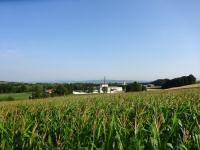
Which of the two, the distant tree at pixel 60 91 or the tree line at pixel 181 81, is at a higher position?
the tree line at pixel 181 81

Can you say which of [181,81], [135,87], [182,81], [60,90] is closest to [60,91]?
[60,90]

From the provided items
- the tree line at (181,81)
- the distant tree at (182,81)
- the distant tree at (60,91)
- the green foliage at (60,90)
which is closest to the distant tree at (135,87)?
the tree line at (181,81)

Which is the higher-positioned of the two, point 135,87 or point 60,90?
point 135,87

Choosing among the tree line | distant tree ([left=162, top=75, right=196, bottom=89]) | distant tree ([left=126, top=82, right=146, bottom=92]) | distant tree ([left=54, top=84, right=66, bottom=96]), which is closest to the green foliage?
distant tree ([left=54, top=84, right=66, bottom=96])

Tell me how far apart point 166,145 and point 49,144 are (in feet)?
4.60

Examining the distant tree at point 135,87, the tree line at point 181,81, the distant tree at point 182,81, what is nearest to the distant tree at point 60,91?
the distant tree at point 135,87

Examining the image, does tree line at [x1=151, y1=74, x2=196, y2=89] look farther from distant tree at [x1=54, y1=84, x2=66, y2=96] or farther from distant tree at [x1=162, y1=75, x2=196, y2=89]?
distant tree at [x1=54, y1=84, x2=66, y2=96]

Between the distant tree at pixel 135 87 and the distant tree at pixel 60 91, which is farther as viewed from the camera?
the distant tree at pixel 135 87

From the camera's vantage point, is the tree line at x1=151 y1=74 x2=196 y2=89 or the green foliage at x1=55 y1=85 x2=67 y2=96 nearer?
the green foliage at x1=55 y1=85 x2=67 y2=96

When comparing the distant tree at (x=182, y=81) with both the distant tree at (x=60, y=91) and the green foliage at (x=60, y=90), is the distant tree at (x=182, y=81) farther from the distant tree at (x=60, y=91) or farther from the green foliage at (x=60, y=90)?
the distant tree at (x=60, y=91)

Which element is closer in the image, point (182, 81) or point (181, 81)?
point (182, 81)

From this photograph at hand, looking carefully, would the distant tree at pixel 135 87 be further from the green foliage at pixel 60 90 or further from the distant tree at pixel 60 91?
the distant tree at pixel 60 91

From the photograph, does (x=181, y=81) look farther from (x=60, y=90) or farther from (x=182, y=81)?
(x=60, y=90)

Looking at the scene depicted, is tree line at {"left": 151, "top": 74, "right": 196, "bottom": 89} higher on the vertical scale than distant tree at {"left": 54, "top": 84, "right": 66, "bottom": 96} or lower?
higher
